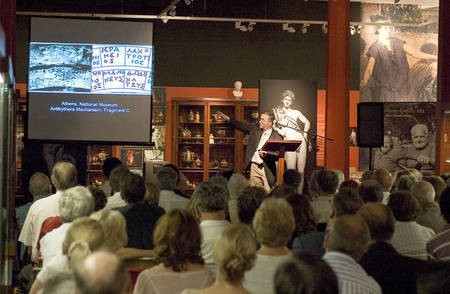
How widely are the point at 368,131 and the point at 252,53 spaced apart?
5080 millimetres

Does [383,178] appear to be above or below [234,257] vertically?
above

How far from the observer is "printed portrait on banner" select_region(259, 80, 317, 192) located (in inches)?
565

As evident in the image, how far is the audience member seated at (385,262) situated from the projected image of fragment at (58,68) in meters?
6.89

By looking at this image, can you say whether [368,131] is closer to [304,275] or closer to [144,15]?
[144,15]

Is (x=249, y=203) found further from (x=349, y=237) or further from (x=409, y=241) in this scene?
(x=349, y=237)

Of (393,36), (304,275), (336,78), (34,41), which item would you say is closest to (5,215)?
(34,41)

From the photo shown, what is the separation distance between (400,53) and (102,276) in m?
16.6

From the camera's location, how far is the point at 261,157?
12961mm

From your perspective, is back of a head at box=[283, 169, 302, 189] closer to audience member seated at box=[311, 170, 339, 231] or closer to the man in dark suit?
audience member seated at box=[311, 170, 339, 231]

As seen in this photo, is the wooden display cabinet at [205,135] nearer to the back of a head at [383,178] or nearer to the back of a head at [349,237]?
the back of a head at [383,178]

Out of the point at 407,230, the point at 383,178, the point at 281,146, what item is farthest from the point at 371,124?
the point at 407,230

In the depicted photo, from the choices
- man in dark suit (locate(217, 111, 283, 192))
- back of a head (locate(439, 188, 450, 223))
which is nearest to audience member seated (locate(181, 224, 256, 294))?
back of a head (locate(439, 188, 450, 223))

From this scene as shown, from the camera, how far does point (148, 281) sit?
3.77 m

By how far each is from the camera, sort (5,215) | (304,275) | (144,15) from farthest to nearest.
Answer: (144,15)
(5,215)
(304,275)
